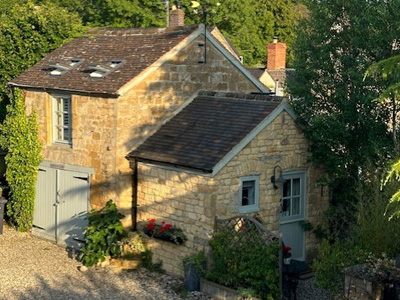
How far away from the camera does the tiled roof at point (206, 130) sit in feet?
47.5

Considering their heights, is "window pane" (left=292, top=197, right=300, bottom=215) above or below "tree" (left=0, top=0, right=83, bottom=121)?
below

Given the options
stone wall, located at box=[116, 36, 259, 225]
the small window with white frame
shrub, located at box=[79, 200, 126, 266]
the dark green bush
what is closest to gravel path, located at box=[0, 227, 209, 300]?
shrub, located at box=[79, 200, 126, 266]

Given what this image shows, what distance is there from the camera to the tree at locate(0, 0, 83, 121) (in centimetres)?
2075

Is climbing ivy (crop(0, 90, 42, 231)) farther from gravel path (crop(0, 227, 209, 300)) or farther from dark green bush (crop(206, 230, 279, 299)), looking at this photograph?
dark green bush (crop(206, 230, 279, 299))

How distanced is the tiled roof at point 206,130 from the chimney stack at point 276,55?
26536 mm

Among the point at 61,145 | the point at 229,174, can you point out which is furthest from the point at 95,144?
the point at 229,174

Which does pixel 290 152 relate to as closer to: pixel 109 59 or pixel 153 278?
pixel 153 278

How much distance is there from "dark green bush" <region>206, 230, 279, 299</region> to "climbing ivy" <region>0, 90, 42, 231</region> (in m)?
6.83

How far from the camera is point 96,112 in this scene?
16594 millimetres

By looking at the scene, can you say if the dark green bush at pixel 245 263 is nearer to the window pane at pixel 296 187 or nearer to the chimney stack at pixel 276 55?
the window pane at pixel 296 187

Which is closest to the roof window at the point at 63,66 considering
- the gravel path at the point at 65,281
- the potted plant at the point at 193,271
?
the gravel path at the point at 65,281

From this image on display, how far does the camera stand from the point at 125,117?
16172mm

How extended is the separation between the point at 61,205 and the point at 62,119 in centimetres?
226

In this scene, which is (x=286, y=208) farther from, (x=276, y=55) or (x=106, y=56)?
(x=276, y=55)
